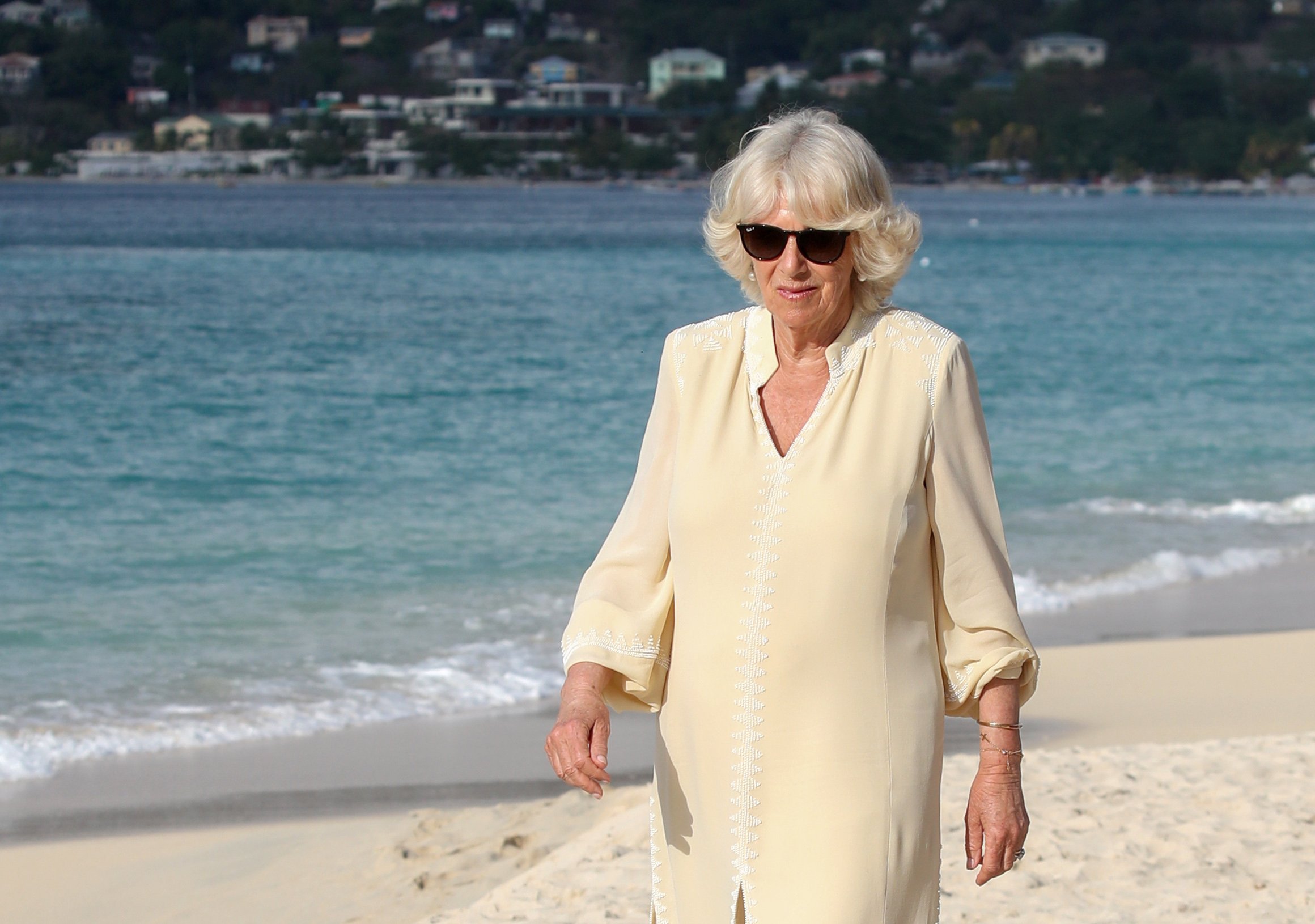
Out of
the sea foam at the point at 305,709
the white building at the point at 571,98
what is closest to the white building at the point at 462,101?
the white building at the point at 571,98

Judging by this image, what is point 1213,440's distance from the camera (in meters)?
17.2

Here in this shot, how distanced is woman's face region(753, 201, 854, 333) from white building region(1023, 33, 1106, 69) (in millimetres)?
143549

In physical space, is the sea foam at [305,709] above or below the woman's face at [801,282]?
below

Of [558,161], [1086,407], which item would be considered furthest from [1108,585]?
[558,161]

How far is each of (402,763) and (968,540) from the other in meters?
4.46

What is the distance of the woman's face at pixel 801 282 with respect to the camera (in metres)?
2.35

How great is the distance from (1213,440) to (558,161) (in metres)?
123

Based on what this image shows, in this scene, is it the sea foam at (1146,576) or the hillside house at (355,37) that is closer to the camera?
the sea foam at (1146,576)

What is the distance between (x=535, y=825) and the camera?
546 cm

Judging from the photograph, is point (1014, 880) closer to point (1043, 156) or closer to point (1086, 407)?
point (1086, 407)

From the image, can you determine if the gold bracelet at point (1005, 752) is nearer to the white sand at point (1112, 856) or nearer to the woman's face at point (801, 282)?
the woman's face at point (801, 282)

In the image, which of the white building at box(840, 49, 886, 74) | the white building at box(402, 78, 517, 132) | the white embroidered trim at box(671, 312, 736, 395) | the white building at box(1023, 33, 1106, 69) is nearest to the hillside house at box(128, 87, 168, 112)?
the white building at box(402, 78, 517, 132)

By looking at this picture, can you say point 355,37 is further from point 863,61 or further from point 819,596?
point 819,596

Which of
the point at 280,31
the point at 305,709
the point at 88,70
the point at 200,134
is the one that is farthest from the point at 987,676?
the point at 280,31
